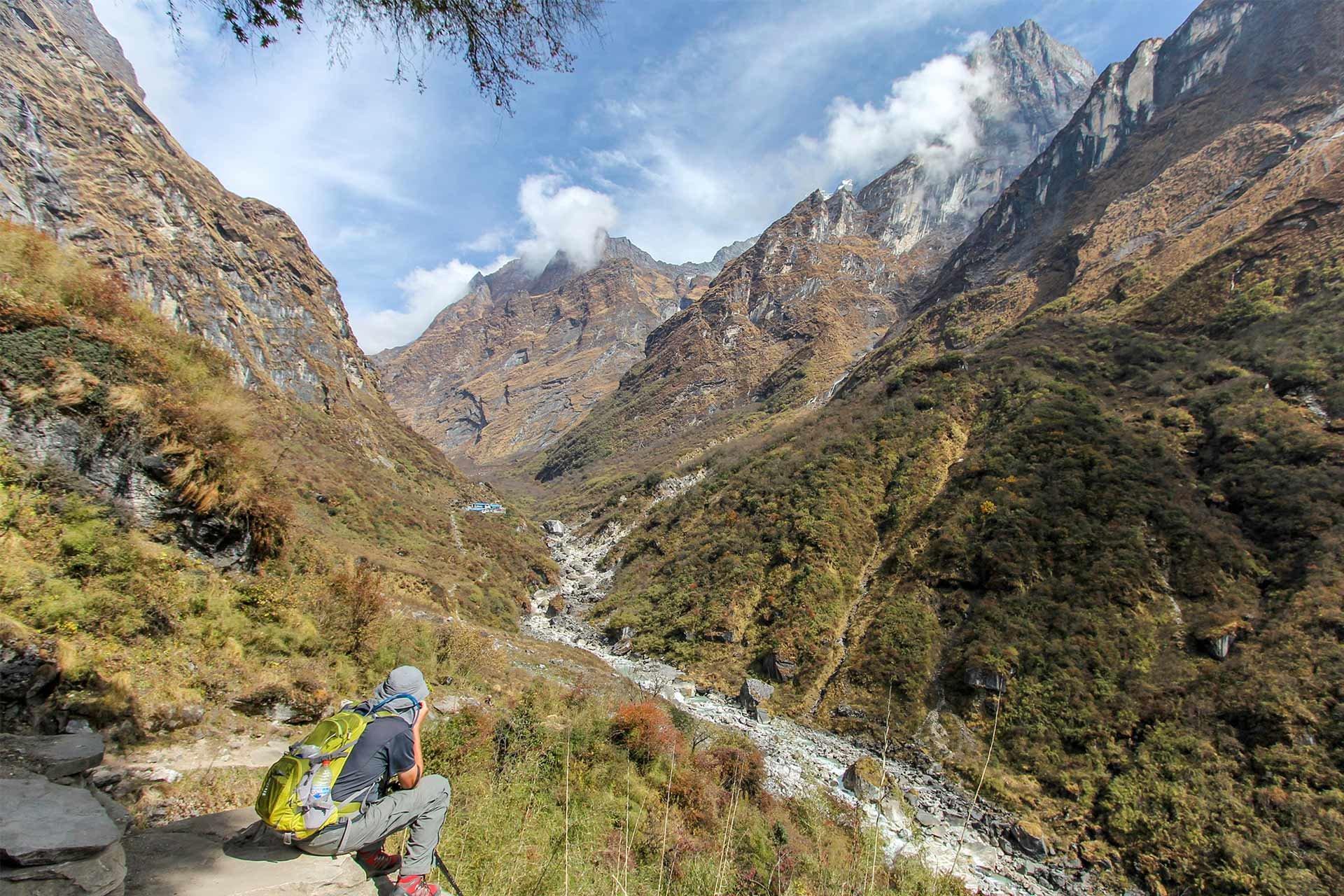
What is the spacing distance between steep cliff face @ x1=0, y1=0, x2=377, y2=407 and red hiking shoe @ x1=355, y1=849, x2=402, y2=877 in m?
38.4

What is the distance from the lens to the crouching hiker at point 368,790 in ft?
9.30

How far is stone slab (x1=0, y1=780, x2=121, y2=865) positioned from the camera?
80.6 inches

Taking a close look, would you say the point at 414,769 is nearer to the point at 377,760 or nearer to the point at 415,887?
the point at 377,760

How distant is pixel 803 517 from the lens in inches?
1048

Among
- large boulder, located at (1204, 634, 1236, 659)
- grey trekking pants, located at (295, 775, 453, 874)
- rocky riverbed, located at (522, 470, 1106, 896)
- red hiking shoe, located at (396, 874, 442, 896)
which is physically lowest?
rocky riverbed, located at (522, 470, 1106, 896)

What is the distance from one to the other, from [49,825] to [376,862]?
1.64 m

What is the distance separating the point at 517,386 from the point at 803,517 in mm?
175827

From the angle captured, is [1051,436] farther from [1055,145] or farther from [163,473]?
[1055,145]

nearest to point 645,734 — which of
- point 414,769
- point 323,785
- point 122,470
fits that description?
point 414,769

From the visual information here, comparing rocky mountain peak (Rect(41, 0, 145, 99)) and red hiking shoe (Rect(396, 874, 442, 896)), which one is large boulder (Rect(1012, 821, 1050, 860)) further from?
rocky mountain peak (Rect(41, 0, 145, 99))

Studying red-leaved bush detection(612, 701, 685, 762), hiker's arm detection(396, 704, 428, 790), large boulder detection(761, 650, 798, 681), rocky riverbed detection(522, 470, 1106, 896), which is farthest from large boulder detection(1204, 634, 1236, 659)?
hiker's arm detection(396, 704, 428, 790)

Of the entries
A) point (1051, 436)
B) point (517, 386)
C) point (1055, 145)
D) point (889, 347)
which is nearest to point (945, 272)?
point (1055, 145)

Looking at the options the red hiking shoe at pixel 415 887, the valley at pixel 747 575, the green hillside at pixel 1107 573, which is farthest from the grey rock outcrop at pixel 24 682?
the green hillside at pixel 1107 573

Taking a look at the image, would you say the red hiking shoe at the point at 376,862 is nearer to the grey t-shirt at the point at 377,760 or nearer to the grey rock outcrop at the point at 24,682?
the grey t-shirt at the point at 377,760
